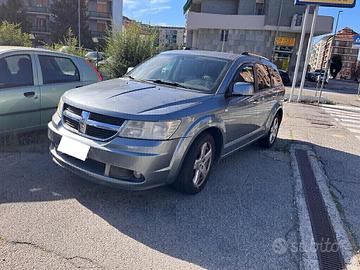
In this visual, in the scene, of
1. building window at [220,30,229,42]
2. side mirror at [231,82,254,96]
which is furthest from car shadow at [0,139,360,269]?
building window at [220,30,229,42]

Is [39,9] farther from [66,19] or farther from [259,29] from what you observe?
[259,29]

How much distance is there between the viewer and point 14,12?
145ft

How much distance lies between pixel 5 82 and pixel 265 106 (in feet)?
13.3

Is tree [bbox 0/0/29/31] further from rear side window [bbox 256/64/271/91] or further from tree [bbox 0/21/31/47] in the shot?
rear side window [bbox 256/64/271/91]

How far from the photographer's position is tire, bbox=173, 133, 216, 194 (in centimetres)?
359

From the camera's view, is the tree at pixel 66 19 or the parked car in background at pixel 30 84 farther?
the tree at pixel 66 19

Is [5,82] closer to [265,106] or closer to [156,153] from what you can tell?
[156,153]

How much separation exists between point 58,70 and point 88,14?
50233mm

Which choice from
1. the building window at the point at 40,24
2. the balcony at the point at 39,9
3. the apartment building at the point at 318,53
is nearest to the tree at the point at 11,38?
the building window at the point at 40,24

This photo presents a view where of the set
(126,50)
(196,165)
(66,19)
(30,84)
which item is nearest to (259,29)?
(126,50)

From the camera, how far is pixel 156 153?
10.3 ft

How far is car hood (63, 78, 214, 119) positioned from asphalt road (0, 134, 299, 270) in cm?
103

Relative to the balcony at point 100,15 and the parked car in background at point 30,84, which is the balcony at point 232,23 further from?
the balcony at point 100,15

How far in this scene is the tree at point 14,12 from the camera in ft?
143
